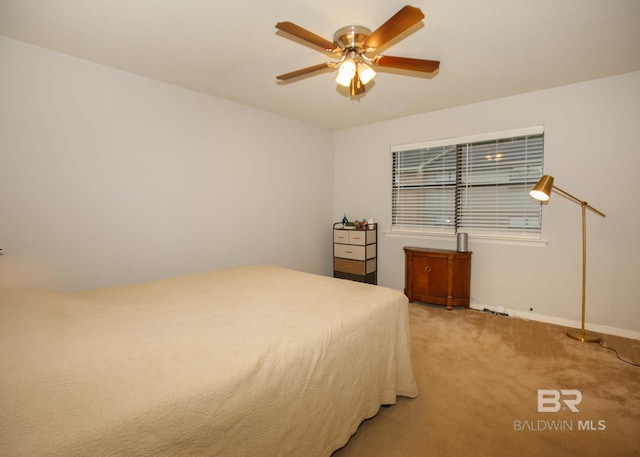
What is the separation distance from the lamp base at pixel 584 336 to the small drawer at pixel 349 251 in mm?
2326

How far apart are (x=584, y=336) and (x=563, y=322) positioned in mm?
392

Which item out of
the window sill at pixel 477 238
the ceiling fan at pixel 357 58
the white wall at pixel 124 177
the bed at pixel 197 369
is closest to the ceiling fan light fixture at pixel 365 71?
the ceiling fan at pixel 357 58

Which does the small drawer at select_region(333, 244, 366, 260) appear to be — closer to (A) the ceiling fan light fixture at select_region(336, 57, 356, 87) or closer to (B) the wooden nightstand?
(B) the wooden nightstand

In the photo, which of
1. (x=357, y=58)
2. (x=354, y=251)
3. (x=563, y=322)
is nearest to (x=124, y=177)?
(x=357, y=58)

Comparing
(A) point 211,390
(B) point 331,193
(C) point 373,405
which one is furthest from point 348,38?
(B) point 331,193

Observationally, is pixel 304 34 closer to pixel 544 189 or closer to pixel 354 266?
pixel 544 189

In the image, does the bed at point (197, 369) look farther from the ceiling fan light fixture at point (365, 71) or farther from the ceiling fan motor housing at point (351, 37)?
the ceiling fan motor housing at point (351, 37)

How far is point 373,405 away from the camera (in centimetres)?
179

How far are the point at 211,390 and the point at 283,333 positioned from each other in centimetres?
45

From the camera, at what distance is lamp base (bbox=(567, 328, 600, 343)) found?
2.85m

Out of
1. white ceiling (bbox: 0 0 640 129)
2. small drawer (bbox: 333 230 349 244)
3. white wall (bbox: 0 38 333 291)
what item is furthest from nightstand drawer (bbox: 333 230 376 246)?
white ceiling (bbox: 0 0 640 129)

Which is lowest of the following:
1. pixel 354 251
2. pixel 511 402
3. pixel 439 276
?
pixel 511 402

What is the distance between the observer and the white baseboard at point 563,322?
298 cm

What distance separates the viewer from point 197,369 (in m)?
1.13
